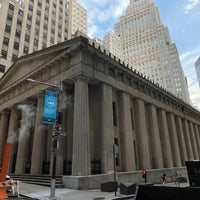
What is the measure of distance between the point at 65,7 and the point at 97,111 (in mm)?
66168

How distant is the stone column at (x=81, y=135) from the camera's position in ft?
53.1

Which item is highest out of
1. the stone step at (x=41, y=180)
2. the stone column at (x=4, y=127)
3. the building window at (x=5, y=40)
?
the building window at (x=5, y=40)

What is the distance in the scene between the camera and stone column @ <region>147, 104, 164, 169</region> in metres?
26.2

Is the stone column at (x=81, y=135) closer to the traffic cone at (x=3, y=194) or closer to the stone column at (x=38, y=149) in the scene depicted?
the traffic cone at (x=3, y=194)

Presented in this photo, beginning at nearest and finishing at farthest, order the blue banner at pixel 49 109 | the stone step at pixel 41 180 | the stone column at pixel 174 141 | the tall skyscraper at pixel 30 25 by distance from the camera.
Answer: the blue banner at pixel 49 109, the stone step at pixel 41 180, the stone column at pixel 174 141, the tall skyscraper at pixel 30 25

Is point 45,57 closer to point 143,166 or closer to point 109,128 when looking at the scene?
point 109,128

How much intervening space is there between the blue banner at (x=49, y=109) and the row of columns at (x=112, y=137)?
450cm

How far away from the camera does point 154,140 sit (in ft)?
88.2

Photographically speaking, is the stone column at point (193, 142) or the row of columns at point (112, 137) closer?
the row of columns at point (112, 137)

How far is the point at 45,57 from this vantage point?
79.5ft

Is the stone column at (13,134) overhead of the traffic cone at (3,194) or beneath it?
overhead

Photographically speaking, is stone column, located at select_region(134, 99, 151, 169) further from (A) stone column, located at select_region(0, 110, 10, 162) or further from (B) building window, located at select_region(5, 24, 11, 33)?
(B) building window, located at select_region(5, 24, 11, 33)

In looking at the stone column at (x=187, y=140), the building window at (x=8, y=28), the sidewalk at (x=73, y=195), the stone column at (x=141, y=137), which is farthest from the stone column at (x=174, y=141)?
the building window at (x=8, y=28)

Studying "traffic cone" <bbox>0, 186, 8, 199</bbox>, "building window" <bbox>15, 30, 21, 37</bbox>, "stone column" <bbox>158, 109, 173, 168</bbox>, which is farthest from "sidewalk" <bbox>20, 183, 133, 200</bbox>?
"building window" <bbox>15, 30, 21, 37</bbox>
